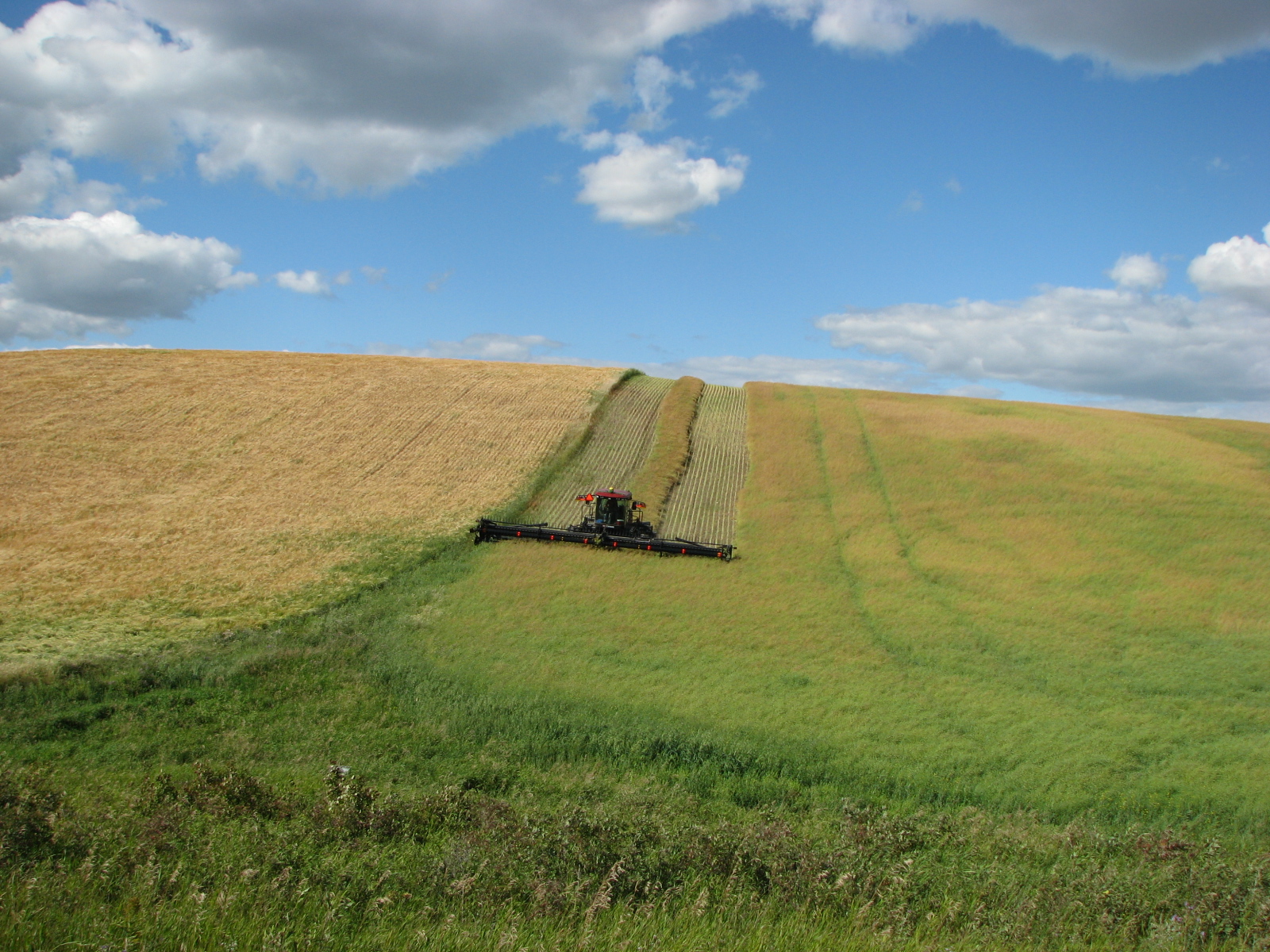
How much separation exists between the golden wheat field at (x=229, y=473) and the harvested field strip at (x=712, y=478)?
684 centimetres

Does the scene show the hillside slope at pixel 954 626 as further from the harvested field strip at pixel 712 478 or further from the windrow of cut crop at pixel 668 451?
the windrow of cut crop at pixel 668 451

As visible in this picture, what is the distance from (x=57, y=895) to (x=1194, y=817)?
16994mm

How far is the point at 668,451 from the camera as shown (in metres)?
40.1

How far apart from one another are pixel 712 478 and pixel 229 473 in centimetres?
2116

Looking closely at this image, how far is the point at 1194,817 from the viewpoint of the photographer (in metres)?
14.5

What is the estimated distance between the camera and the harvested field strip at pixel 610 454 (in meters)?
33.5

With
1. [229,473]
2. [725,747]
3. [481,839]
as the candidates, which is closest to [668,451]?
[229,473]

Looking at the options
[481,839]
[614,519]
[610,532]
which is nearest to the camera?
[481,839]

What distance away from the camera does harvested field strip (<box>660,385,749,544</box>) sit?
31781 millimetres

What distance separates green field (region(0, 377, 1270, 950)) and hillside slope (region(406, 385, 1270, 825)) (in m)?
0.13

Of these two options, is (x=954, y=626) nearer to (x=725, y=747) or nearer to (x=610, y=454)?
(x=725, y=747)

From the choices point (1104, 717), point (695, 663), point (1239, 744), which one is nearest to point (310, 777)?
point (695, 663)

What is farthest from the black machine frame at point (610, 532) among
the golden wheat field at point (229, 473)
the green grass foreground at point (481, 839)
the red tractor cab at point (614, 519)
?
the green grass foreground at point (481, 839)

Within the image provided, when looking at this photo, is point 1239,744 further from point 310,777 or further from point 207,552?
point 207,552
